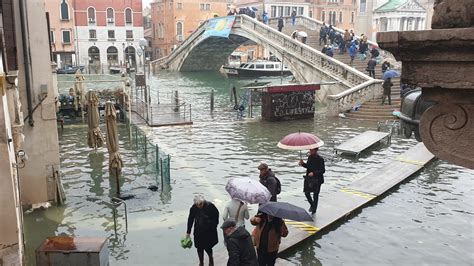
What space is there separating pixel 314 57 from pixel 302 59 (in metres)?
1.28

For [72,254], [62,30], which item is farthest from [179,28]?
[72,254]

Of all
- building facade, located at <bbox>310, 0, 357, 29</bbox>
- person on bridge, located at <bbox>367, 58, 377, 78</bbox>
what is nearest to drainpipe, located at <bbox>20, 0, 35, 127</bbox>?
person on bridge, located at <bbox>367, 58, 377, 78</bbox>

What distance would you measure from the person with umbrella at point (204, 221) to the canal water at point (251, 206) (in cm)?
115

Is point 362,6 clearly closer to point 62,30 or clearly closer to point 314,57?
point 62,30

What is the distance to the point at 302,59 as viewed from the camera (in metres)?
34.9

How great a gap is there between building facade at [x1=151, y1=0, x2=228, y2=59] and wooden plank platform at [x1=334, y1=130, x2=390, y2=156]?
2437 inches

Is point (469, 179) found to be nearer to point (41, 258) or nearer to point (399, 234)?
point (399, 234)

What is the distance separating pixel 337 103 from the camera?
24812 mm

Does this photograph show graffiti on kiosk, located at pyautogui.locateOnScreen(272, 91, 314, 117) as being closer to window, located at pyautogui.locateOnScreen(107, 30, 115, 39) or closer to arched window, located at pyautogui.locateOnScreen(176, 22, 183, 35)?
window, located at pyautogui.locateOnScreen(107, 30, 115, 39)

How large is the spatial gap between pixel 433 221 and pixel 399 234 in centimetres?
121

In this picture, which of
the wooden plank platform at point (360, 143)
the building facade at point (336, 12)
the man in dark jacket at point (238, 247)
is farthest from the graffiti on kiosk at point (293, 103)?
the building facade at point (336, 12)

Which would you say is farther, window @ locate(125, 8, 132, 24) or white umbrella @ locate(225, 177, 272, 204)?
window @ locate(125, 8, 132, 24)

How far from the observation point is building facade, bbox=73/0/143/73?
227 feet

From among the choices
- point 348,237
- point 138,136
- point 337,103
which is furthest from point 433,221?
point 337,103
